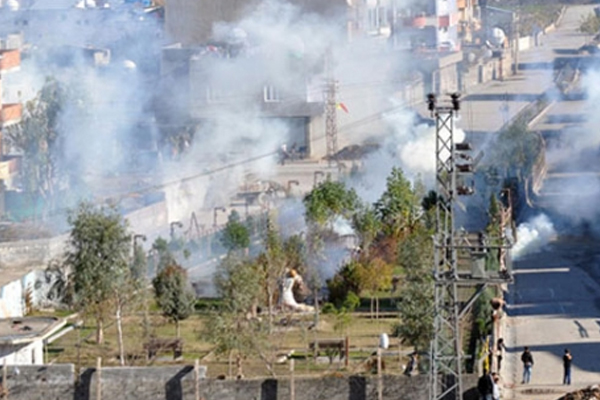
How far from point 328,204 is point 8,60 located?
27.4ft

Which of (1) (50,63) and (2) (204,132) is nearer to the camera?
(2) (204,132)

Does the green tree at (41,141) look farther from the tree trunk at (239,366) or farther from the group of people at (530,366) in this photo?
the group of people at (530,366)

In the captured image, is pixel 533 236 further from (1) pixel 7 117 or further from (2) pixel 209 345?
(1) pixel 7 117

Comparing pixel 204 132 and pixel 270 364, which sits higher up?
pixel 204 132

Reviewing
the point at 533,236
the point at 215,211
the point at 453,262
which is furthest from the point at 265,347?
the point at 215,211

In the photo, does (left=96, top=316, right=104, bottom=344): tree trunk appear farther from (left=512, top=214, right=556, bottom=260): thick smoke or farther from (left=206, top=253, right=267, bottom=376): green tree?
(left=512, top=214, right=556, bottom=260): thick smoke

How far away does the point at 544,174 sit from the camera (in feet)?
101

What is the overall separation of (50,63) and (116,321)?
63.0 feet

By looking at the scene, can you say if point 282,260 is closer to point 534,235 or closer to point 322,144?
point 534,235

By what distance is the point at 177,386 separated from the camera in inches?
627

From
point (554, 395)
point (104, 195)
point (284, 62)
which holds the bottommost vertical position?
point (554, 395)

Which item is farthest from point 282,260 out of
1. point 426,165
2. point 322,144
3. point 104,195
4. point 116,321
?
point 322,144

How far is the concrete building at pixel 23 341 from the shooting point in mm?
16578

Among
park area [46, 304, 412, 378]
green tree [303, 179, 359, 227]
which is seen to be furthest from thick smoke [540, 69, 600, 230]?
park area [46, 304, 412, 378]
